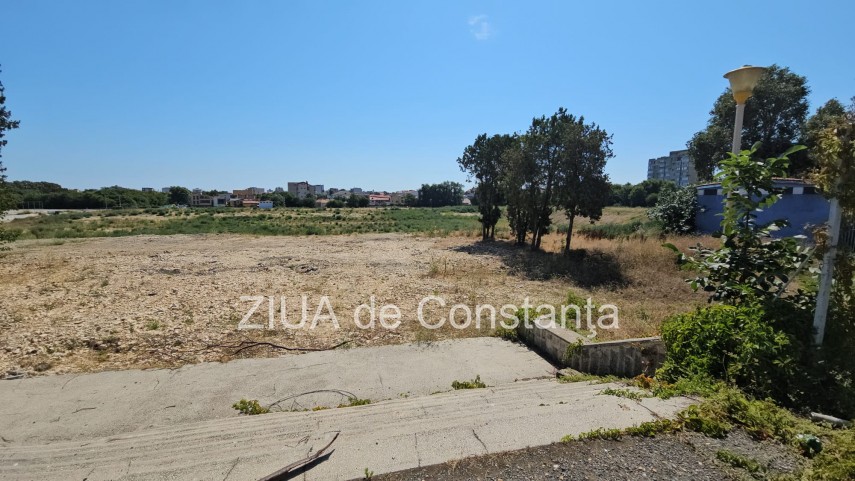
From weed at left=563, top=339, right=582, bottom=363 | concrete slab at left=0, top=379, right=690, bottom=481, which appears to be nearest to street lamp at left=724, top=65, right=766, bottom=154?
weed at left=563, top=339, right=582, bottom=363

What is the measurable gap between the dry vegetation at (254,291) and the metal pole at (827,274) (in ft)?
8.92

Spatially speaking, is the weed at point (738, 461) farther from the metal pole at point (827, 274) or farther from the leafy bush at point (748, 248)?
the leafy bush at point (748, 248)

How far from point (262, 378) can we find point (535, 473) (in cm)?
375

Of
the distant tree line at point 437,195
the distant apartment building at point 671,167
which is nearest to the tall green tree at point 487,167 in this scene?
the distant tree line at point 437,195

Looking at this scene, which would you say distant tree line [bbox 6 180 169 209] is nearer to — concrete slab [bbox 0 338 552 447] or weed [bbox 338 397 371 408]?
concrete slab [bbox 0 338 552 447]

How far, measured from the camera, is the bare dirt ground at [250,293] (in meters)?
6.05

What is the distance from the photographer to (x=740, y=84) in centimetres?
517

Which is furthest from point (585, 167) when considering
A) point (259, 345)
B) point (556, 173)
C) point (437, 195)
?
point (437, 195)

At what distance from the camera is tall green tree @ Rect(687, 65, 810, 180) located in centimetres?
2198

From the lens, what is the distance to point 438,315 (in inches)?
305

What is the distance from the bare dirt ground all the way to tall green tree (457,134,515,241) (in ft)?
15.8

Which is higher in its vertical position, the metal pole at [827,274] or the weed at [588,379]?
the metal pole at [827,274]

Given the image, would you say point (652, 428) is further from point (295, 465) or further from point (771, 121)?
point (771, 121)

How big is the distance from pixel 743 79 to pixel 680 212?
15.5 metres
